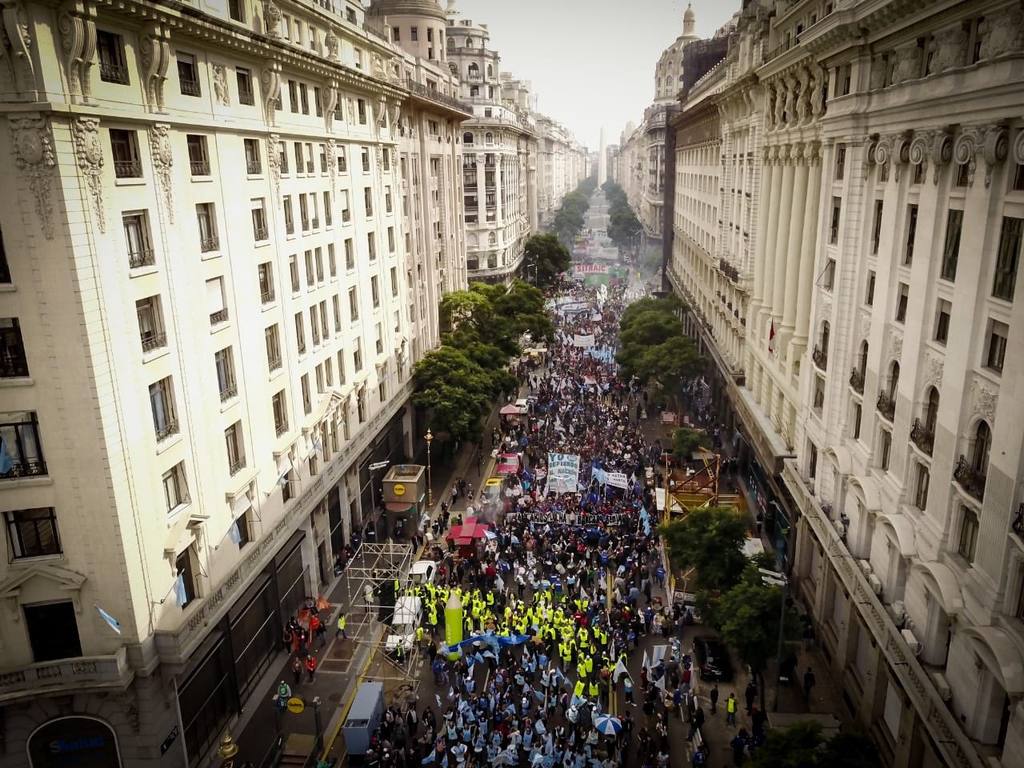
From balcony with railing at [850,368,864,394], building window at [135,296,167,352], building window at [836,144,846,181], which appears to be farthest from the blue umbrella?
building window at [836,144,846,181]

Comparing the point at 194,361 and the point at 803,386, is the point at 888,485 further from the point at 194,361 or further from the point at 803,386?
the point at 194,361

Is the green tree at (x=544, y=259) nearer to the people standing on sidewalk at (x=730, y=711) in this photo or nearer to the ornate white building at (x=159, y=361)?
the ornate white building at (x=159, y=361)

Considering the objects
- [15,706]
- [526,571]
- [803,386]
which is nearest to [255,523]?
[15,706]

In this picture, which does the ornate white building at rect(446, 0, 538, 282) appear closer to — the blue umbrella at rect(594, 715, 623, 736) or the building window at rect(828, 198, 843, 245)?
the building window at rect(828, 198, 843, 245)

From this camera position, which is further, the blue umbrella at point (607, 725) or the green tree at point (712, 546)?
the green tree at point (712, 546)

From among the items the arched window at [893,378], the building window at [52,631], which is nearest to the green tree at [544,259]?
the arched window at [893,378]

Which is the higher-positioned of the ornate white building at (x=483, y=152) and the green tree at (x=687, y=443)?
the ornate white building at (x=483, y=152)
